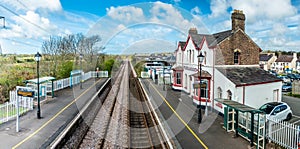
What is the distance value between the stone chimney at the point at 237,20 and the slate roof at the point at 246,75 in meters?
3.54

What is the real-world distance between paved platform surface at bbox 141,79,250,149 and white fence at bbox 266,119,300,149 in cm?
124

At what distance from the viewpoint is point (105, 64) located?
4862 centimetres

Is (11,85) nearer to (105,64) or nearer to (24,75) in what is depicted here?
(24,75)

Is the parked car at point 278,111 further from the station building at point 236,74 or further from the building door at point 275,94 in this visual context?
the building door at point 275,94

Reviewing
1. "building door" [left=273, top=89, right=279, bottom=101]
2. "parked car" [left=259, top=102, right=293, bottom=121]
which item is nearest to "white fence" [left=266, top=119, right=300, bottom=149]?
"parked car" [left=259, top=102, right=293, bottom=121]

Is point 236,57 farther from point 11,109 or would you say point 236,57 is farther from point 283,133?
point 11,109

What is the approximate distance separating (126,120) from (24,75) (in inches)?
767

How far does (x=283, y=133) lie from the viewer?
9141 millimetres

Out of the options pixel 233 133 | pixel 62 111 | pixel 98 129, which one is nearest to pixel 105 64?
pixel 62 111

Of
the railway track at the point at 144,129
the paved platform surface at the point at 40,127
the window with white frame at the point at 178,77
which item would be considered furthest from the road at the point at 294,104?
the paved platform surface at the point at 40,127

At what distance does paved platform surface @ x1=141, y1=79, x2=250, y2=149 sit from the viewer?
385 inches

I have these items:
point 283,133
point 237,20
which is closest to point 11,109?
point 283,133

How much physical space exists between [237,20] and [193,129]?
35.0ft

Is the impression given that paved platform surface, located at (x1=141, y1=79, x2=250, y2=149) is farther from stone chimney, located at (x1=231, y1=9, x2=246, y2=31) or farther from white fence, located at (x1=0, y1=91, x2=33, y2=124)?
white fence, located at (x1=0, y1=91, x2=33, y2=124)
